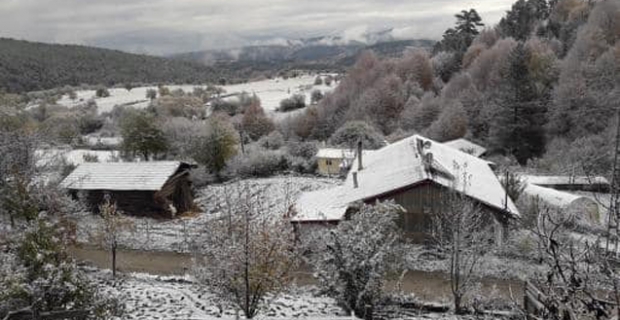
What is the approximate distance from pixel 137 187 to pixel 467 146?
29.1 m

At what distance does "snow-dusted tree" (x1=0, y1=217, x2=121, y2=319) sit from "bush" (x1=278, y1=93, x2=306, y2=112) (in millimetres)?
68163

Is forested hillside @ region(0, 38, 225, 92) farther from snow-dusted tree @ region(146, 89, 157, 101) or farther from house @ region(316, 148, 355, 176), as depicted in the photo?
house @ region(316, 148, 355, 176)

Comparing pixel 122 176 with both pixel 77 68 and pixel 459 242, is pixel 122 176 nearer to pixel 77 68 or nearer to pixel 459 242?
pixel 459 242

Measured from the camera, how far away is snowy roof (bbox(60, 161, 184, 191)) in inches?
1190

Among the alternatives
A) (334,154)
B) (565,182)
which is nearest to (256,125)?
(334,154)

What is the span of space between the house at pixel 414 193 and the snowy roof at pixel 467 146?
20.1 metres

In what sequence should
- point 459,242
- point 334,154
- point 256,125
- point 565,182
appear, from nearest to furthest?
point 459,242
point 565,182
point 334,154
point 256,125

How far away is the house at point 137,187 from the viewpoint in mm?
30125

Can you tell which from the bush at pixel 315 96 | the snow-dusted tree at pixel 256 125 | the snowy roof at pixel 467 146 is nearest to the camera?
the snowy roof at pixel 467 146

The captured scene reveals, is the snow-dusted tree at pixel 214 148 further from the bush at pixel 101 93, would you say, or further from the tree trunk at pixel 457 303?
the bush at pixel 101 93

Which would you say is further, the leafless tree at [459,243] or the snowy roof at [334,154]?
the snowy roof at [334,154]

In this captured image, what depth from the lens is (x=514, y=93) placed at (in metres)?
48.8

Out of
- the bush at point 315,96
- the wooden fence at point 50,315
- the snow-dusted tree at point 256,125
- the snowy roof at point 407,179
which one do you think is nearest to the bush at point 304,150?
the snow-dusted tree at point 256,125

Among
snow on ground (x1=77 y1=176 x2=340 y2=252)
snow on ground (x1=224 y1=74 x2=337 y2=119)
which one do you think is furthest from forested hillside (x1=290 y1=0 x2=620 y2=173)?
snow on ground (x1=77 y1=176 x2=340 y2=252)
